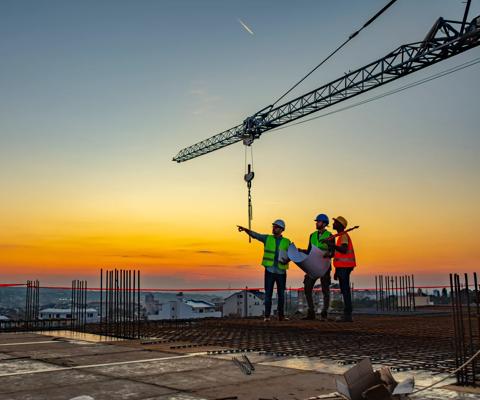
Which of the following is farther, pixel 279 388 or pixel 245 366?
pixel 245 366

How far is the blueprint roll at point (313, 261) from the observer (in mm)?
13141

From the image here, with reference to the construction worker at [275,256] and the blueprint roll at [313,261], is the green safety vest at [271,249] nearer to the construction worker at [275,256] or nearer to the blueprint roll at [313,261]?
the construction worker at [275,256]

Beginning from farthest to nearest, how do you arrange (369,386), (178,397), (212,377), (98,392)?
(212,377), (98,392), (178,397), (369,386)

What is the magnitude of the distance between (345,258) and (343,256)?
0.07 m

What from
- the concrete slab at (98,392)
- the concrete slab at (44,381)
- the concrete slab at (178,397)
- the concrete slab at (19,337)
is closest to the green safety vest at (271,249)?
the concrete slab at (19,337)

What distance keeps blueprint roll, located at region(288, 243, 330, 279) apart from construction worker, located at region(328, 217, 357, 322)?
1.07 feet

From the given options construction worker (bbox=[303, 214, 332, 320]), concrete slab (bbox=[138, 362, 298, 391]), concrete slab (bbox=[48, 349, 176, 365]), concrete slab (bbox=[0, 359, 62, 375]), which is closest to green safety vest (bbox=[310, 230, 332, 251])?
construction worker (bbox=[303, 214, 332, 320])

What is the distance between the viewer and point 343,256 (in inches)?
508

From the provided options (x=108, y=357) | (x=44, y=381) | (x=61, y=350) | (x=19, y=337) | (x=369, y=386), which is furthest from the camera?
(x=19, y=337)

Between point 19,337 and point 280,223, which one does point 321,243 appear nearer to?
point 280,223

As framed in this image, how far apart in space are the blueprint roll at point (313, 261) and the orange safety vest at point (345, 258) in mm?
292

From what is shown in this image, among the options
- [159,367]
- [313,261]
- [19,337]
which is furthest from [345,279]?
[19,337]

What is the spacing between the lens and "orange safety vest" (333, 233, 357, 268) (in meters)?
12.8

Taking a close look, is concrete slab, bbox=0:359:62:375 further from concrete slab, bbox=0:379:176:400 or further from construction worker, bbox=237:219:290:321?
construction worker, bbox=237:219:290:321
